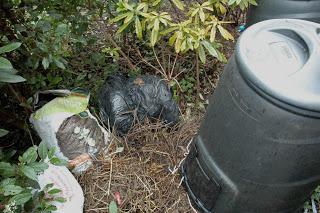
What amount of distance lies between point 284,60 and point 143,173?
39.6 inches

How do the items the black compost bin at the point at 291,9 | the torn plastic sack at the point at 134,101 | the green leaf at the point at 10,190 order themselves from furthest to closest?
1. the black compost bin at the point at 291,9
2. the torn plastic sack at the point at 134,101
3. the green leaf at the point at 10,190

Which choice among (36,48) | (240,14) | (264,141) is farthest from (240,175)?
(240,14)

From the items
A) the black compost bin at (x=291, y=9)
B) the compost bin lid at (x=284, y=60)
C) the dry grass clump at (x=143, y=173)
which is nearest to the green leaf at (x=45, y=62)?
the dry grass clump at (x=143, y=173)

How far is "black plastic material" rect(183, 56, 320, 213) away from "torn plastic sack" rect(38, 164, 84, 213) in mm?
582

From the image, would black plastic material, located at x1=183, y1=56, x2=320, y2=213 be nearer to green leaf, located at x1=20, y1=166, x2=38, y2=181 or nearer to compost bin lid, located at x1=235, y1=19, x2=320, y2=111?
compost bin lid, located at x1=235, y1=19, x2=320, y2=111

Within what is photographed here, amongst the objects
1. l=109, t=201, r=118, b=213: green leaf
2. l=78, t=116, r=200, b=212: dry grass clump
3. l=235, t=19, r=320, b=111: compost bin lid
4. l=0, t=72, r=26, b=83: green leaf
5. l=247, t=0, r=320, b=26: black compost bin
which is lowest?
l=78, t=116, r=200, b=212: dry grass clump

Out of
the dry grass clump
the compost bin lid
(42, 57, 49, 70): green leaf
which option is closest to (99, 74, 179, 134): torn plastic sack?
the dry grass clump

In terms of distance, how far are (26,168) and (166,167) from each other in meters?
0.97

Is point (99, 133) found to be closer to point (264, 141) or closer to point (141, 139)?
point (141, 139)

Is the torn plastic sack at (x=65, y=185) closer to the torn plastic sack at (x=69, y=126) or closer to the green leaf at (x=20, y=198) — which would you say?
the torn plastic sack at (x=69, y=126)

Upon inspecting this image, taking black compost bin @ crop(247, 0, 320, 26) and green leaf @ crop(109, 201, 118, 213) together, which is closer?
green leaf @ crop(109, 201, 118, 213)

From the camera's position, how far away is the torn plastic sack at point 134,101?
6.68 feet

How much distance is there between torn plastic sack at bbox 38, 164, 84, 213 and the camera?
1.56 meters

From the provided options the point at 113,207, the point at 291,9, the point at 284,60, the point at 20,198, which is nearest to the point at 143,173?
the point at 113,207
